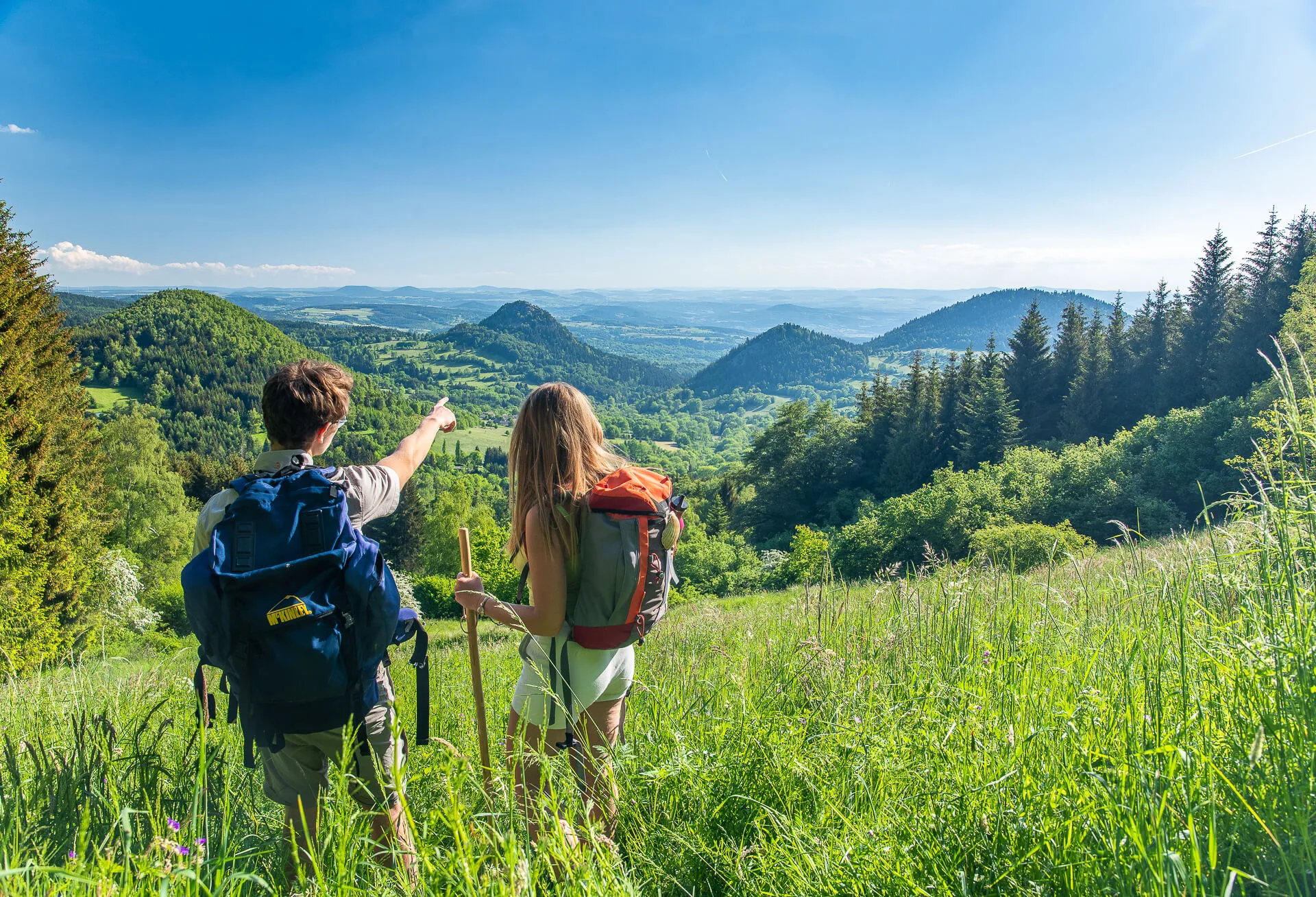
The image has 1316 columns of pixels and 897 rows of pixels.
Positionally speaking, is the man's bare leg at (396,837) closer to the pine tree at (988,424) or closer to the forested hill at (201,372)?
the pine tree at (988,424)

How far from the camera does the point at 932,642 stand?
3.00m

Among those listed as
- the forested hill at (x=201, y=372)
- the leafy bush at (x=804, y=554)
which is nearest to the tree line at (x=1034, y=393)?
the leafy bush at (x=804, y=554)

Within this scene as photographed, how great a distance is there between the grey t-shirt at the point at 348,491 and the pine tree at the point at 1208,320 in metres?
48.3

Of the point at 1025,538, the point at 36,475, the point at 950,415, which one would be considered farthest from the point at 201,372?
the point at 1025,538

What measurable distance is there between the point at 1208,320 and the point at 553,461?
53.2 metres

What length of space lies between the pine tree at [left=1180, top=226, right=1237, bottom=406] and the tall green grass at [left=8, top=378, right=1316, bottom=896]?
47.1m

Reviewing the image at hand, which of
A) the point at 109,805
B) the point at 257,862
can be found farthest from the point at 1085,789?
the point at 109,805

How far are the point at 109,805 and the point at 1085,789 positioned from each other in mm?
2698

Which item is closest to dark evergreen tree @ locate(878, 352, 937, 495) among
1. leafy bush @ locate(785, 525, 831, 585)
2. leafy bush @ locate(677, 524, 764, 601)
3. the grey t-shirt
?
leafy bush @ locate(677, 524, 764, 601)

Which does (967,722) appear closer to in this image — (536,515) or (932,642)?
(932,642)

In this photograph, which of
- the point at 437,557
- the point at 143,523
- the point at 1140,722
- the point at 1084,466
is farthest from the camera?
the point at 437,557

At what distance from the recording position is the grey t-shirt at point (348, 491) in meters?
2.05

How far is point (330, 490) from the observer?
202cm

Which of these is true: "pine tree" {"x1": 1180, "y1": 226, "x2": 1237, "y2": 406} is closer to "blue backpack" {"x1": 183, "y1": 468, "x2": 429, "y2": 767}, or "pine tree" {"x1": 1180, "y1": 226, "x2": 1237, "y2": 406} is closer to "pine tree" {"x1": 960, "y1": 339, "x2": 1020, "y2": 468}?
"pine tree" {"x1": 960, "y1": 339, "x2": 1020, "y2": 468}
